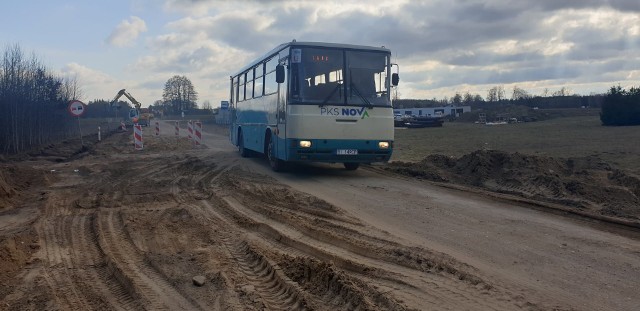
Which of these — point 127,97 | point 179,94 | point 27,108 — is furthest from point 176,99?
point 27,108

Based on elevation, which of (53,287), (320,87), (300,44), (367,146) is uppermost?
(300,44)

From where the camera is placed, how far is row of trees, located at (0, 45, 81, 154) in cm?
2897

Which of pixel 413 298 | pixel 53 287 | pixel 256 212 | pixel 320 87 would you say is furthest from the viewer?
pixel 320 87

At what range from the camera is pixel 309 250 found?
6.98 meters

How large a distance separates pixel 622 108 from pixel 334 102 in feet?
137

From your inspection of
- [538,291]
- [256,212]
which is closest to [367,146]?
[256,212]

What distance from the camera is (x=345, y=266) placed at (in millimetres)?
6184

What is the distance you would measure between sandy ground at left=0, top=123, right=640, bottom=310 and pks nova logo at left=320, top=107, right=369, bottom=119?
2254mm

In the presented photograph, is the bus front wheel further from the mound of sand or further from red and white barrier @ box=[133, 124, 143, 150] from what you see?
the mound of sand

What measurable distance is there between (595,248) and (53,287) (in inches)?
241

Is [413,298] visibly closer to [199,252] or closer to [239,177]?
[199,252]

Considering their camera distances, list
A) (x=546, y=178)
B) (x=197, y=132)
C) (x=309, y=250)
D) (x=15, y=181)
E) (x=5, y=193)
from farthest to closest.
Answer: (x=197, y=132)
(x=15, y=181)
(x=546, y=178)
(x=5, y=193)
(x=309, y=250)

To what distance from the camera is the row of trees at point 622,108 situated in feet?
156

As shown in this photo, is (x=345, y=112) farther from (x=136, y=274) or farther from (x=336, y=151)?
(x=136, y=274)
